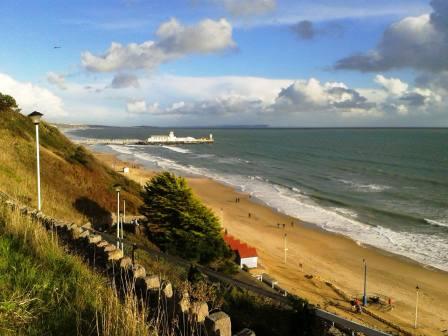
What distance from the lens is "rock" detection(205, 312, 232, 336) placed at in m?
4.06

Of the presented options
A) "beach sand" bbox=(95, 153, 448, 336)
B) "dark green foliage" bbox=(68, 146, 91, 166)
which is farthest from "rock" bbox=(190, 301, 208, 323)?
"dark green foliage" bbox=(68, 146, 91, 166)

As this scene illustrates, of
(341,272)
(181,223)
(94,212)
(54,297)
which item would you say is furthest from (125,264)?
(341,272)

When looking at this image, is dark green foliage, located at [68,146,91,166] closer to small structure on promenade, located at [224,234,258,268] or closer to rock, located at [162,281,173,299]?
small structure on promenade, located at [224,234,258,268]

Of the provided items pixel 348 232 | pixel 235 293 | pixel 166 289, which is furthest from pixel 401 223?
pixel 166 289

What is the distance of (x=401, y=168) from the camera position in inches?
2990

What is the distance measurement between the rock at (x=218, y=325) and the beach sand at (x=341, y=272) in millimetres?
17648

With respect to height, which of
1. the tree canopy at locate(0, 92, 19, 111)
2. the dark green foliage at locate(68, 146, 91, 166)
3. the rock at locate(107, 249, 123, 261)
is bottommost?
the dark green foliage at locate(68, 146, 91, 166)

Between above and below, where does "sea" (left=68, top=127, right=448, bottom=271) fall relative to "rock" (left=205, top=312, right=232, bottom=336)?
below

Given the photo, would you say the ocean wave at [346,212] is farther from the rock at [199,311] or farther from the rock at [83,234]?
the rock at [199,311]

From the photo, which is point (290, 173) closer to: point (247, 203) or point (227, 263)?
point (247, 203)

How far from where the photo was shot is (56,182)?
2536cm

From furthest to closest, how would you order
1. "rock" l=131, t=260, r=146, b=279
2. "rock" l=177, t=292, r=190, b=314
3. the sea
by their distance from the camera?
the sea, "rock" l=131, t=260, r=146, b=279, "rock" l=177, t=292, r=190, b=314

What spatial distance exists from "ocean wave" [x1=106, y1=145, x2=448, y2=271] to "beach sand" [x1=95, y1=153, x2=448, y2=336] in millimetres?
1194

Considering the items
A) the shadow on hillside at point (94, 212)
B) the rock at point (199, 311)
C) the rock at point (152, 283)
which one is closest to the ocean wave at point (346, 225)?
the shadow on hillside at point (94, 212)
